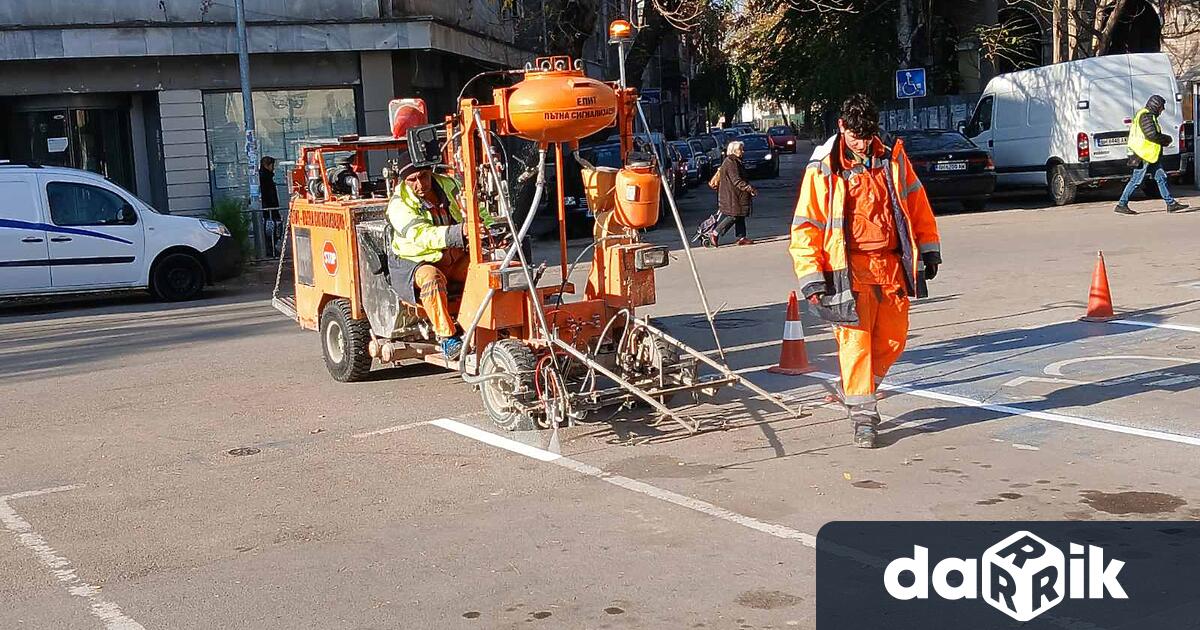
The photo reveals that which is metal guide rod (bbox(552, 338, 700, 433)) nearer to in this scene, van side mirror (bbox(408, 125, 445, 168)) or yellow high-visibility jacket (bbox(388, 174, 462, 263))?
yellow high-visibility jacket (bbox(388, 174, 462, 263))

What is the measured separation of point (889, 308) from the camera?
7.50m

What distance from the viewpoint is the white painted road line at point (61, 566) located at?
207 inches

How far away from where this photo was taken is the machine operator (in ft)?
28.1

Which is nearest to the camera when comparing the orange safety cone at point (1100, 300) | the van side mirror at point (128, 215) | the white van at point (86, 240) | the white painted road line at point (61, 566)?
the white painted road line at point (61, 566)

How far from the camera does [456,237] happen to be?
8.39 metres

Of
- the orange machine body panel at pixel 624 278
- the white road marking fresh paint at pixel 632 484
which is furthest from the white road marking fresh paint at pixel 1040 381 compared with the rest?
the white road marking fresh paint at pixel 632 484

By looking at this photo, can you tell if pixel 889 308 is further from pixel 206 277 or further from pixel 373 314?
pixel 206 277

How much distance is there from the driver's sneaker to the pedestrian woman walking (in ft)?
39.4

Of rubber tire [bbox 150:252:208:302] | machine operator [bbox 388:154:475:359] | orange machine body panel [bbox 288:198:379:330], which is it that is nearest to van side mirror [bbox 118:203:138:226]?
rubber tire [bbox 150:252:208:302]

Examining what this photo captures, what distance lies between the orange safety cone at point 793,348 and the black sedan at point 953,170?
14405mm

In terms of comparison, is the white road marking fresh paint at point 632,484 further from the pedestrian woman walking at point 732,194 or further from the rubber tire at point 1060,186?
the rubber tire at point 1060,186

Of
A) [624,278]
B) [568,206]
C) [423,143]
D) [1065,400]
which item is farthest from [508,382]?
[568,206]

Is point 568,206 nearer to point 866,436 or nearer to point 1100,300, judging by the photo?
point 1100,300

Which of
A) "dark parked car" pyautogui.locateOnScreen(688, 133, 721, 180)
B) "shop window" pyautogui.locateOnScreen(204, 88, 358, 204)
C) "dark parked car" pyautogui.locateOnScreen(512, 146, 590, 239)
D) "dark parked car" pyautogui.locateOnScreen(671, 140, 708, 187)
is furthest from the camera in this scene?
"dark parked car" pyautogui.locateOnScreen(688, 133, 721, 180)
